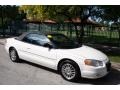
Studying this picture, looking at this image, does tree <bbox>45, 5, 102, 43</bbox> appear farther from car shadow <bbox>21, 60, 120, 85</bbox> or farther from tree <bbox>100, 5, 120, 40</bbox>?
car shadow <bbox>21, 60, 120, 85</bbox>

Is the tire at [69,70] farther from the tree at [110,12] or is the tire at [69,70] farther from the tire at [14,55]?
the tree at [110,12]

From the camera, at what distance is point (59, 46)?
779cm

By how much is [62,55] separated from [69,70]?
528 millimetres

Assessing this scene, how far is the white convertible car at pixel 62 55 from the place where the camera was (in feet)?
23.1

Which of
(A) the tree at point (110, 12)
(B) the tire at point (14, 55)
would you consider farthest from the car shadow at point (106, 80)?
(A) the tree at point (110, 12)

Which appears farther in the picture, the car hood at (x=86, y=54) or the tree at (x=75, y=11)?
the tree at (x=75, y=11)

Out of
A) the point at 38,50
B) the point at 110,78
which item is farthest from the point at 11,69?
the point at 110,78

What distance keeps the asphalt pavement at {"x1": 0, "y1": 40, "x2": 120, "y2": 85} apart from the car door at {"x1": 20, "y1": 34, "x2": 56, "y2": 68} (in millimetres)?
332

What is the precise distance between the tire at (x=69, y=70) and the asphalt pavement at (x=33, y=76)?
0.15 meters

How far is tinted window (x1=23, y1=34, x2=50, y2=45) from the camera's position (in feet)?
26.7

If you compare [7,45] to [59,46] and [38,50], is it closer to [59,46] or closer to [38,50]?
[38,50]

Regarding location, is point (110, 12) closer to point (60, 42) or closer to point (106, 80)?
point (60, 42)

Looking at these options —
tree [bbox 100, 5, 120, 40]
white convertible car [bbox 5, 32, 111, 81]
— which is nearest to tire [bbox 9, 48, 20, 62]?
white convertible car [bbox 5, 32, 111, 81]
